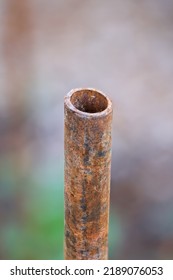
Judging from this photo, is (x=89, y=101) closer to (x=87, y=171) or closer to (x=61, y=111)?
(x=87, y=171)

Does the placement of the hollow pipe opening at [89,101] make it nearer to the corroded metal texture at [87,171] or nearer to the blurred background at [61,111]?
the corroded metal texture at [87,171]

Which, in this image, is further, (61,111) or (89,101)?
(61,111)

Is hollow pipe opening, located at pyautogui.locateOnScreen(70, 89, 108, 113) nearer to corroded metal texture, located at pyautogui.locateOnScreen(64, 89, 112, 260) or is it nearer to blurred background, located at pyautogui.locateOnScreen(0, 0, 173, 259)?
corroded metal texture, located at pyautogui.locateOnScreen(64, 89, 112, 260)

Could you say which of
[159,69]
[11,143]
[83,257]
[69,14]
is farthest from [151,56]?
[83,257]

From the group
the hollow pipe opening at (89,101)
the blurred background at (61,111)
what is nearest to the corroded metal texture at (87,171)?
the hollow pipe opening at (89,101)

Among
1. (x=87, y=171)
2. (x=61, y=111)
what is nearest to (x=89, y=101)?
(x=87, y=171)

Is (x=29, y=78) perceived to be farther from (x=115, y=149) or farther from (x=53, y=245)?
(x=53, y=245)
